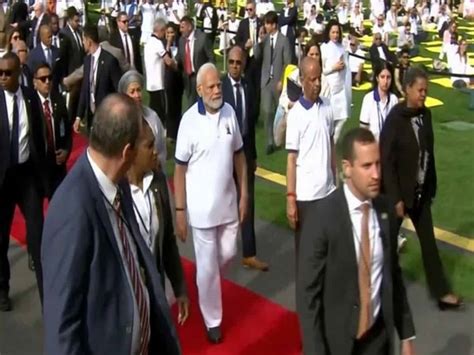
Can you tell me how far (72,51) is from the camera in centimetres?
1452

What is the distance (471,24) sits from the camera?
39500mm

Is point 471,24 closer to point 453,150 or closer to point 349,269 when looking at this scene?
point 453,150

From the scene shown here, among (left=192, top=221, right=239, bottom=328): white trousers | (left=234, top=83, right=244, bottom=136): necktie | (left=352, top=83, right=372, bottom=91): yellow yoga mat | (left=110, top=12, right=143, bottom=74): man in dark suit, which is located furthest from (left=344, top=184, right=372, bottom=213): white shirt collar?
(left=352, top=83, right=372, bottom=91): yellow yoga mat

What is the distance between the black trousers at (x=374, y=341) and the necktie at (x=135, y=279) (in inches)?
51.0

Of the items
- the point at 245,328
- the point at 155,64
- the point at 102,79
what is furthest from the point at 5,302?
the point at 155,64

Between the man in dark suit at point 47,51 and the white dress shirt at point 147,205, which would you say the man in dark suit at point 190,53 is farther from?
the white dress shirt at point 147,205

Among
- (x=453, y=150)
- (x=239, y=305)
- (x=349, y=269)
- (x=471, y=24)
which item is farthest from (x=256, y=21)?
(x=471, y=24)

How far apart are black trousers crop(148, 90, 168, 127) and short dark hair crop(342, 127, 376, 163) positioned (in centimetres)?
1038

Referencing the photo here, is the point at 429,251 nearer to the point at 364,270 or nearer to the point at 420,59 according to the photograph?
the point at 364,270

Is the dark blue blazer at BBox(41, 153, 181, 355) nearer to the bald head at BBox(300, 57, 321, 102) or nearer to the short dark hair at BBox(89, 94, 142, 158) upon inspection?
the short dark hair at BBox(89, 94, 142, 158)

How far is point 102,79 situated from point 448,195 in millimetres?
4394

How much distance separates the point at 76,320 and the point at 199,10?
2752cm

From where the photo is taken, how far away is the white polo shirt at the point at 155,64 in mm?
14430

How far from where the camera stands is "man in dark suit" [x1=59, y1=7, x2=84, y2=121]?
40.0ft
